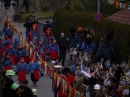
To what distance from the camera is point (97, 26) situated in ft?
91.5

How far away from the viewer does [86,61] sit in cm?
2503

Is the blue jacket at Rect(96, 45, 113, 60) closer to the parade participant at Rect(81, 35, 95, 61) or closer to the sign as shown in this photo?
the parade participant at Rect(81, 35, 95, 61)

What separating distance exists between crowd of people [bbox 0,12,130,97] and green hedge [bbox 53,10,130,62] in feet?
1.61

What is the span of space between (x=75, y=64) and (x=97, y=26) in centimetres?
694

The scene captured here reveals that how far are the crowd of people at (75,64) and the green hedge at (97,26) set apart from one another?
1.61 feet

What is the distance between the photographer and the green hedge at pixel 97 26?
24953 mm

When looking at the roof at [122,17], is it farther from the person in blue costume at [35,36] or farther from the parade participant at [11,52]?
the parade participant at [11,52]

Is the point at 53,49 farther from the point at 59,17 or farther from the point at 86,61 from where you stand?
the point at 59,17

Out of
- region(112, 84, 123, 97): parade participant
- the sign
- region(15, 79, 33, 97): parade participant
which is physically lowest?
region(112, 84, 123, 97): parade participant

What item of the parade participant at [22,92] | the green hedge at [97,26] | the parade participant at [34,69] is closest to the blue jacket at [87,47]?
the green hedge at [97,26]

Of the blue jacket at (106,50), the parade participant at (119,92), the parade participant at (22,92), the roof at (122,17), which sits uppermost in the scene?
the parade participant at (22,92)

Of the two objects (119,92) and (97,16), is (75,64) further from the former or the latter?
(97,16)

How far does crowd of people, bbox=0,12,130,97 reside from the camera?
18000 millimetres

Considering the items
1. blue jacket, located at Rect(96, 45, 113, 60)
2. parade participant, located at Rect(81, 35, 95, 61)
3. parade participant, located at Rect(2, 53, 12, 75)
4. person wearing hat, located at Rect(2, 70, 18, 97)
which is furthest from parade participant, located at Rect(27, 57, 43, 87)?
person wearing hat, located at Rect(2, 70, 18, 97)
